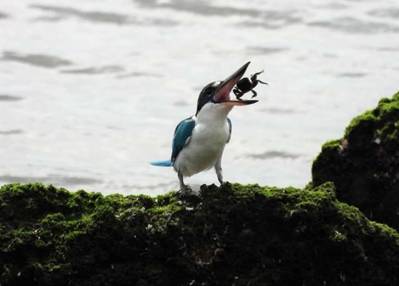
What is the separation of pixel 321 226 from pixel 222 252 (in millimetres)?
741

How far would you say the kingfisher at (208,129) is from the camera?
9.66m

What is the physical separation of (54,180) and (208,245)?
7.55 metres

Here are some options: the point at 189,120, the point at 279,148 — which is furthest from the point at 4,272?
the point at 279,148

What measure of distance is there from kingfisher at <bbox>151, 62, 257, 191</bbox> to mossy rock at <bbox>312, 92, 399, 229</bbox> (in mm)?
1953

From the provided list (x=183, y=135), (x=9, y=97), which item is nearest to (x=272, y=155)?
(x=9, y=97)

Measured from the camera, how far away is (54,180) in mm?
16125

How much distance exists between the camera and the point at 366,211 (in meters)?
11.6

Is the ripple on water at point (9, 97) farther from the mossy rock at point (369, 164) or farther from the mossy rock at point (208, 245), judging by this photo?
the mossy rock at point (208, 245)

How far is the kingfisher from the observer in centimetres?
966

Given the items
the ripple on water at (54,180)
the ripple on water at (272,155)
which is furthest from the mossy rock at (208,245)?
the ripple on water at (272,155)

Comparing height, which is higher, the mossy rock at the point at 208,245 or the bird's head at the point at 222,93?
the bird's head at the point at 222,93

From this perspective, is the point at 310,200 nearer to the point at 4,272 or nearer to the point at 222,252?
the point at 222,252

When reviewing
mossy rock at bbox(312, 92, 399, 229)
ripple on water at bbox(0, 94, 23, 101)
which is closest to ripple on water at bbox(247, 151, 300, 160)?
ripple on water at bbox(0, 94, 23, 101)

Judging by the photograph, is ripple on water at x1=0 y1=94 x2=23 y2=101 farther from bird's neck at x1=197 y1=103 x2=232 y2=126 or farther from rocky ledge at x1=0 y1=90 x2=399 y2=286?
rocky ledge at x1=0 y1=90 x2=399 y2=286
